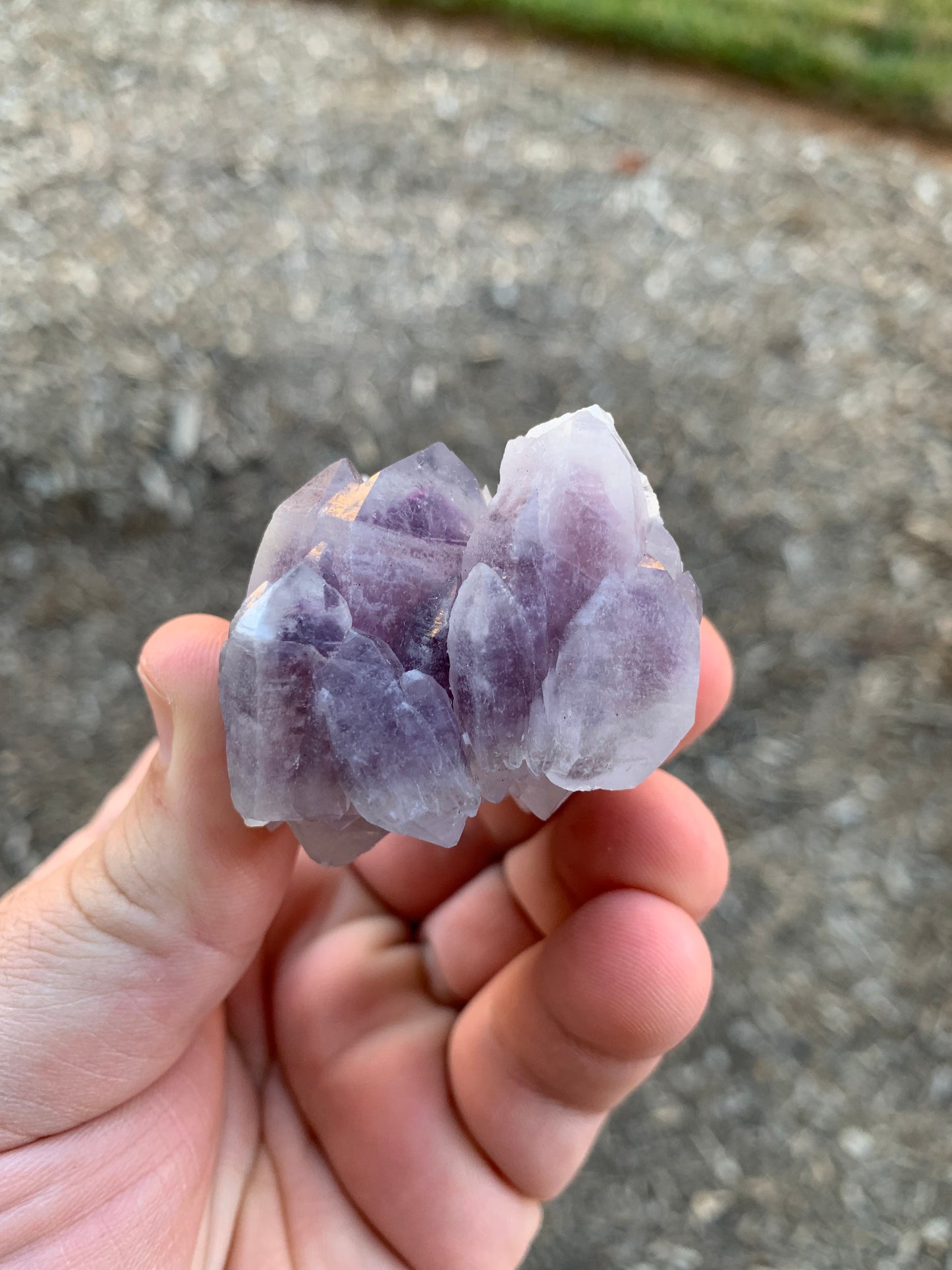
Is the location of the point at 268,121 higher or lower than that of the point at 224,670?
lower

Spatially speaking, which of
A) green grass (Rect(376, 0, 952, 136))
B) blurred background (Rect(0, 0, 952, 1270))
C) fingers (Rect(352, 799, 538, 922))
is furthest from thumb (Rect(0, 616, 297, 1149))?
green grass (Rect(376, 0, 952, 136))

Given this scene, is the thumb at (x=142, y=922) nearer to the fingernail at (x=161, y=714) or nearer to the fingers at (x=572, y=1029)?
the fingernail at (x=161, y=714)

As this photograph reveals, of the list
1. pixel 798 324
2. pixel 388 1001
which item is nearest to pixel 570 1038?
pixel 388 1001

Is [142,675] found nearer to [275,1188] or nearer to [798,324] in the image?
[275,1188]

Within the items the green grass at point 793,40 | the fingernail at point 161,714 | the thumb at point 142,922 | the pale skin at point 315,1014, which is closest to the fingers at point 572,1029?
the pale skin at point 315,1014

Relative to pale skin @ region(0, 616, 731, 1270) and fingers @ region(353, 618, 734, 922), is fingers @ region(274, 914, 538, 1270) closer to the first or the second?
pale skin @ region(0, 616, 731, 1270)

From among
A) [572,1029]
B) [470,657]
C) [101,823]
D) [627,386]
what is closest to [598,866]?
[572,1029]

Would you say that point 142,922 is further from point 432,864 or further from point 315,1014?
point 432,864
